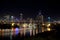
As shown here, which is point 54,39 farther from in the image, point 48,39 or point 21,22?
point 21,22

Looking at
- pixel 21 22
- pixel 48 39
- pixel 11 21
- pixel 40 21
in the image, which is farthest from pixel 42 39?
pixel 21 22

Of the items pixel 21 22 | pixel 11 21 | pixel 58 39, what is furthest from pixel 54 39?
pixel 21 22

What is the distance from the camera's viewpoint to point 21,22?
385ft

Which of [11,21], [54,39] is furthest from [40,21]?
[54,39]

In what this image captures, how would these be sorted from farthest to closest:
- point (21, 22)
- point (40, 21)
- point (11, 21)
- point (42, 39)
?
point (21, 22)
point (11, 21)
point (40, 21)
point (42, 39)

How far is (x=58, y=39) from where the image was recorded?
19.0 metres

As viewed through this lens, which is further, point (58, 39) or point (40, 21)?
point (40, 21)

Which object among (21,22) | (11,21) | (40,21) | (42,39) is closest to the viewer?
(42,39)

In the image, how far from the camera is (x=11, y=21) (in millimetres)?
108750

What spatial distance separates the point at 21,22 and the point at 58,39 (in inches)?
3888

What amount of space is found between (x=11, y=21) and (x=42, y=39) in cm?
9146

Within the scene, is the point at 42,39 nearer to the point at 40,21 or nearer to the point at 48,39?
the point at 48,39

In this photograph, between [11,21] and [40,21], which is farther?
[11,21]

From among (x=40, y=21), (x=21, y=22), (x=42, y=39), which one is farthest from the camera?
(x=21, y=22)
